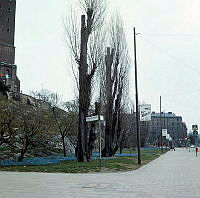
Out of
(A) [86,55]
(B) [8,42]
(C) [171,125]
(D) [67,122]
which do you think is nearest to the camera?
(A) [86,55]

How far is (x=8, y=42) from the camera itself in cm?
9231

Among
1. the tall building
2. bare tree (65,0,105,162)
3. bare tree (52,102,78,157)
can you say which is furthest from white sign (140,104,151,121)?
the tall building

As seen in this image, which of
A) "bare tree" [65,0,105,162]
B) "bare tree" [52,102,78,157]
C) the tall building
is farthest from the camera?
the tall building

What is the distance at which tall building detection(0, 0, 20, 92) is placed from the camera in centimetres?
8450

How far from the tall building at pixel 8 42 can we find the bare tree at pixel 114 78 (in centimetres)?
5644

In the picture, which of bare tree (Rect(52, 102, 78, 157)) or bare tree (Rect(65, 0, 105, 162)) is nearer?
bare tree (Rect(65, 0, 105, 162))

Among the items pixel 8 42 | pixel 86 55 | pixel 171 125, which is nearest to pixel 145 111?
pixel 86 55

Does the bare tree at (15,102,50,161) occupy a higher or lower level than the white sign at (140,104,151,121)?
lower

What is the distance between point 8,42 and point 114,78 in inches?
2804

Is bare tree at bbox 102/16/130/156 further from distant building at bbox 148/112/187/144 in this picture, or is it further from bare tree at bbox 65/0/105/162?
distant building at bbox 148/112/187/144

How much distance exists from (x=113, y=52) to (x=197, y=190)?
68.4 feet

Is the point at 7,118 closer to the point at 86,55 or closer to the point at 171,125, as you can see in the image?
the point at 86,55

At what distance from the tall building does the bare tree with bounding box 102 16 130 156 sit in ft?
185

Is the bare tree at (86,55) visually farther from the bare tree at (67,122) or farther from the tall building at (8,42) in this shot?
the tall building at (8,42)
